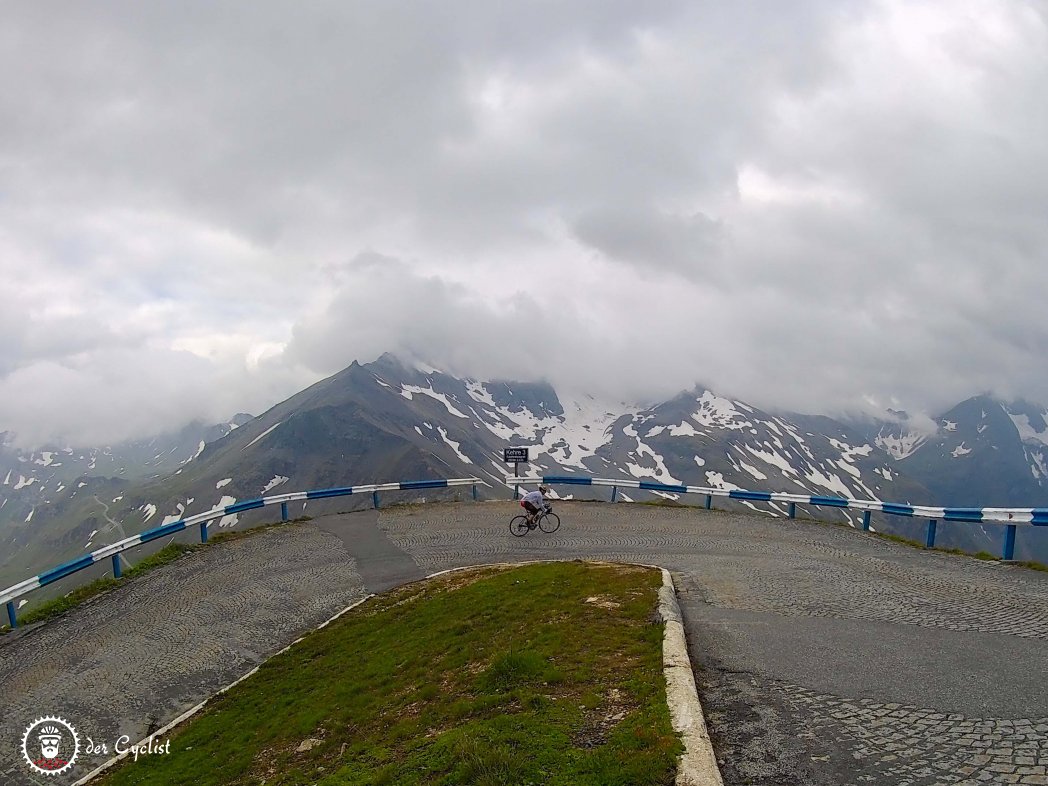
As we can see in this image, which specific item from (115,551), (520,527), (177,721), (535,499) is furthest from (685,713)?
(115,551)

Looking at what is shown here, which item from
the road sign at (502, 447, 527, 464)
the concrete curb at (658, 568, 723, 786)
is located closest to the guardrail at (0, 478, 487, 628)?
the road sign at (502, 447, 527, 464)

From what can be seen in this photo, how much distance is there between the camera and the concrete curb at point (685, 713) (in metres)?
6.21

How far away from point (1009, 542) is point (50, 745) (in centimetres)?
2562

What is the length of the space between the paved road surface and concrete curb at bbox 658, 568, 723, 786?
39 centimetres

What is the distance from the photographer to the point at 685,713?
298 inches

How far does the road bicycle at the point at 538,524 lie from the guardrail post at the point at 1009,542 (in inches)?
635

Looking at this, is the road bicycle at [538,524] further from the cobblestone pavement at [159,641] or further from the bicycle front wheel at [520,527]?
the cobblestone pavement at [159,641]

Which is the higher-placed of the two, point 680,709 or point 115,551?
point 680,709

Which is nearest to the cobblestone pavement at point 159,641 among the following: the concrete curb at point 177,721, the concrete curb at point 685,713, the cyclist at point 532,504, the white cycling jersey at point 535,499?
the concrete curb at point 177,721

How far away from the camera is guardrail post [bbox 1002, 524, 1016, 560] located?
740 inches

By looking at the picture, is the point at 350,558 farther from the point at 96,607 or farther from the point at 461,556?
the point at 96,607

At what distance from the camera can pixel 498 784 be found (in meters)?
6.38

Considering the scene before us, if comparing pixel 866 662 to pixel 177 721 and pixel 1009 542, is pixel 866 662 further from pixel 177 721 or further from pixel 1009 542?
pixel 1009 542

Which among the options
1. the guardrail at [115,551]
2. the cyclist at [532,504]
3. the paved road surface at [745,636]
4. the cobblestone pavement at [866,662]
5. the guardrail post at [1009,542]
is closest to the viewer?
the cobblestone pavement at [866,662]
